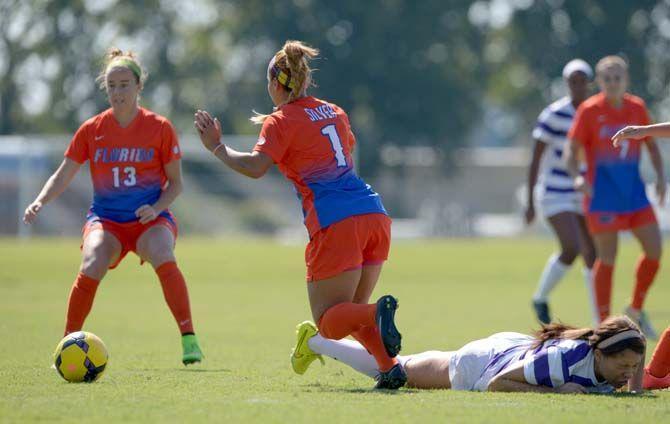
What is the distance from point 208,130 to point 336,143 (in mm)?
775

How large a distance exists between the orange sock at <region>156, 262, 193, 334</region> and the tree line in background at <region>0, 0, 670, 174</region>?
41.7 metres

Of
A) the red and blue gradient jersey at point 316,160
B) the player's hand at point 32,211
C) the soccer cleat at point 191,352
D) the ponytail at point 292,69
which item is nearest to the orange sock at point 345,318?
the red and blue gradient jersey at point 316,160

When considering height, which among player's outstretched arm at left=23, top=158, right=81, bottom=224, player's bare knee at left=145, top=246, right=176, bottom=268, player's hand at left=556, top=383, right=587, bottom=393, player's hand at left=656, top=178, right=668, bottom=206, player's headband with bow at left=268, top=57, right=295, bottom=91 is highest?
player's headband with bow at left=268, top=57, right=295, bottom=91

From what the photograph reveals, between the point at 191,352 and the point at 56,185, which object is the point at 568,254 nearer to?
the point at 191,352

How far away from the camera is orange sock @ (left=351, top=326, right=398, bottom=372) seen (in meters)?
7.64

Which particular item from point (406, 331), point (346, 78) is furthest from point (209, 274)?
point (346, 78)

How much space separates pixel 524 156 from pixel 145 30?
18.9m

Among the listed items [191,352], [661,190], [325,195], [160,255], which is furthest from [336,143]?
[661,190]

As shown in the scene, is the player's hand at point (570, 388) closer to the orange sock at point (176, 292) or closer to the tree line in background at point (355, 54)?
the orange sock at point (176, 292)

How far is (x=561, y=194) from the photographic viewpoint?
13008 millimetres

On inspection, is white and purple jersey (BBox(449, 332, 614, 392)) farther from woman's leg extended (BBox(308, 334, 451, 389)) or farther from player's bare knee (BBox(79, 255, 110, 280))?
player's bare knee (BBox(79, 255, 110, 280))

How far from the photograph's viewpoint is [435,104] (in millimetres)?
53656

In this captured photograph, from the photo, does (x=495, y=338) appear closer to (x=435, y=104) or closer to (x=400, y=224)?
(x=400, y=224)

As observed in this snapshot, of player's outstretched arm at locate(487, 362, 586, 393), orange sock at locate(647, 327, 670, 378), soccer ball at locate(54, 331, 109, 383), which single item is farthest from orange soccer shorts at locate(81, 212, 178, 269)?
orange sock at locate(647, 327, 670, 378)
